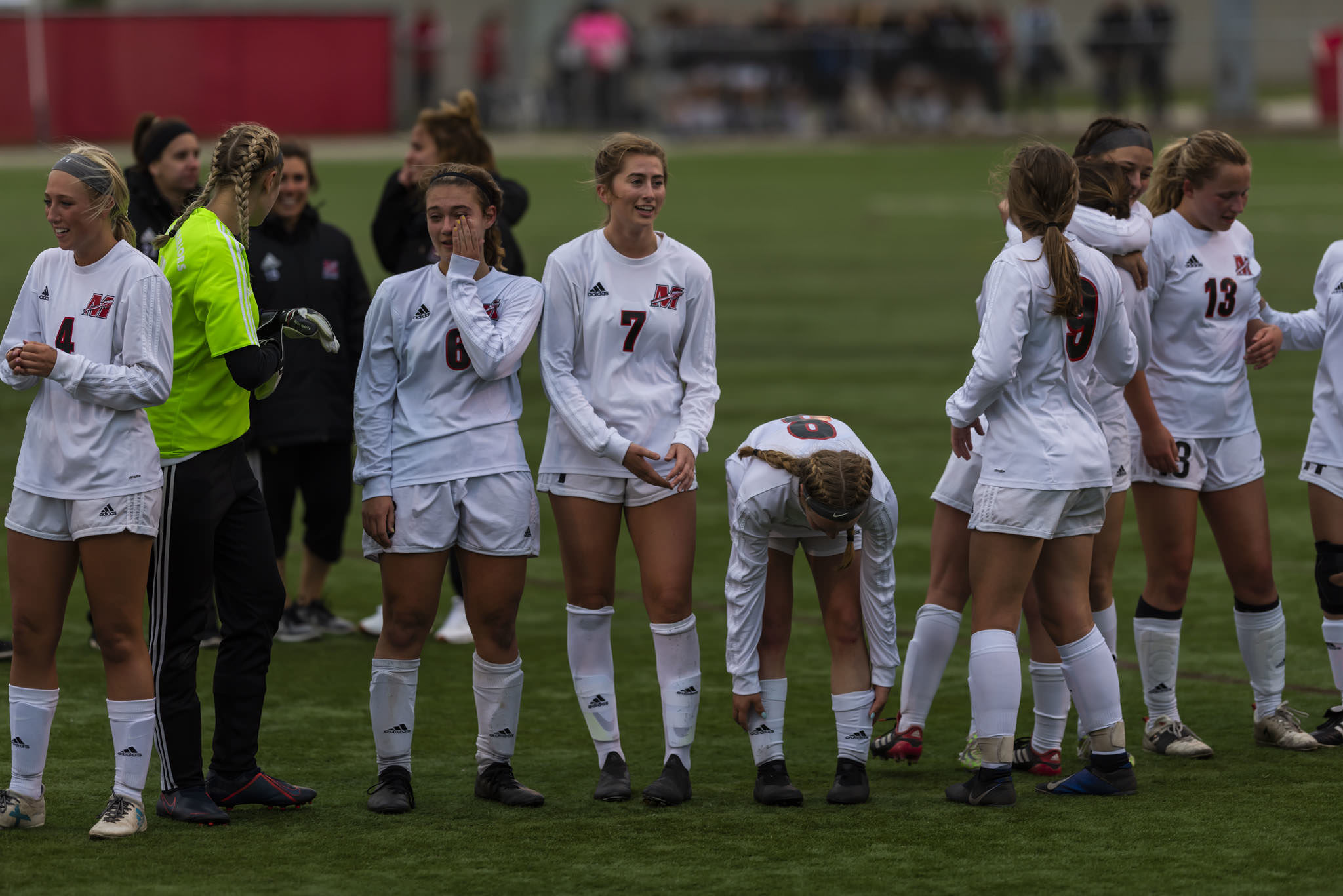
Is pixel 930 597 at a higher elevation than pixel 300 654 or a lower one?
higher

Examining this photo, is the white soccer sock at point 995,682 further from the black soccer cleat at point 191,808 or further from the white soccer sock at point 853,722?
the black soccer cleat at point 191,808

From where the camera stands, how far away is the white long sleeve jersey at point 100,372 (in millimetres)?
4844

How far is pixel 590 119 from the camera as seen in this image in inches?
1375

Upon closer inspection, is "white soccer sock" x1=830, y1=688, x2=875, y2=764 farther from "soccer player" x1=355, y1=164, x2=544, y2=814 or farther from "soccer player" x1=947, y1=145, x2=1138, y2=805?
"soccer player" x1=355, y1=164, x2=544, y2=814

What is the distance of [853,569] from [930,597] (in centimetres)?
44

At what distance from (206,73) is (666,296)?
98.8 ft

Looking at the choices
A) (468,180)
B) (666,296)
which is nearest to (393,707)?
(666,296)

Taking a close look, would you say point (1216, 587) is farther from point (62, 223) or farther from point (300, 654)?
point (62, 223)

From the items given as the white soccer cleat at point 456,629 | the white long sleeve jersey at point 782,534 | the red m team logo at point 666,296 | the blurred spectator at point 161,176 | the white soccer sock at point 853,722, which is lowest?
the white soccer cleat at point 456,629

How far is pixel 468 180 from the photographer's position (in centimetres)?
534

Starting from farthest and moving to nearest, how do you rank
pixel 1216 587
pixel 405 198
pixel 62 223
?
pixel 1216 587
pixel 405 198
pixel 62 223

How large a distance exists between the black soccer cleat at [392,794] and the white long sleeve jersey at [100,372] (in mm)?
1151

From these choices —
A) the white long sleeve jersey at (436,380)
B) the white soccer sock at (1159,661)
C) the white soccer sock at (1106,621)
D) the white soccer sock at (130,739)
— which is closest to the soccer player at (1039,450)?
the white soccer sock at (1106,621)

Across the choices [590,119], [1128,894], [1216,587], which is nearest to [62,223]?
[1128,894]
